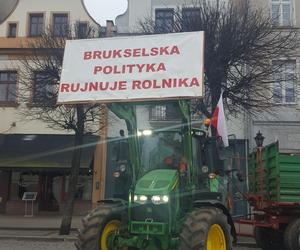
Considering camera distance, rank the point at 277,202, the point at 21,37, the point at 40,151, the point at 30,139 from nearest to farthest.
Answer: the point at 277,202, the point at 40,151, the point at 30,139, the point at 21,37

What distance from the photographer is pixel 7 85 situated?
923 inches

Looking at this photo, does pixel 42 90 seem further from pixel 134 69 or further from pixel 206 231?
pixel 206 231

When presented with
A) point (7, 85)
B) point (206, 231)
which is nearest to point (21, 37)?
point (7, 85)

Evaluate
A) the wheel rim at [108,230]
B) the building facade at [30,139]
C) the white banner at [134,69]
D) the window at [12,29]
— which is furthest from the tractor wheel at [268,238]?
Result: the window at [12,29]

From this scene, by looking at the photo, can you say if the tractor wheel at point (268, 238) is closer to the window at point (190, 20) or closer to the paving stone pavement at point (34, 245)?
the paving stone pavement at point (34, 245)

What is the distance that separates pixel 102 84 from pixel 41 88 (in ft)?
33.1

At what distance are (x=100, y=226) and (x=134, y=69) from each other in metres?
2.74

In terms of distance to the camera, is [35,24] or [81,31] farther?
[35,24]

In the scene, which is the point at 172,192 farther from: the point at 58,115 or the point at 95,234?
the point at 58,115

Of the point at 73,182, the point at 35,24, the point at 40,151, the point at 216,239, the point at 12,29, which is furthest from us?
the point at 12,29

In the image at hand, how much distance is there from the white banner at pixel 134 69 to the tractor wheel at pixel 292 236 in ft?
15.1

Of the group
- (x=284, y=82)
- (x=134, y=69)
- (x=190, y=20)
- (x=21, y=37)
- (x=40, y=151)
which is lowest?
(x=40, y=151)

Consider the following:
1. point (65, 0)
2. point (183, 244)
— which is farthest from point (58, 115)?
point (183, 244)

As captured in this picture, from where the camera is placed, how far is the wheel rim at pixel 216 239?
7806mm
